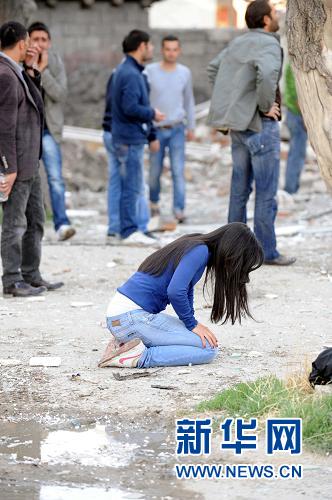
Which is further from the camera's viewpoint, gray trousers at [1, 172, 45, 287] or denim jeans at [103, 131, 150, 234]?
denim jeans at [103, 131, 150, 234]

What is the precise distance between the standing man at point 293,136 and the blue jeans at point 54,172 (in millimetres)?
4049

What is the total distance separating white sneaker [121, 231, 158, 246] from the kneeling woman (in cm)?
444

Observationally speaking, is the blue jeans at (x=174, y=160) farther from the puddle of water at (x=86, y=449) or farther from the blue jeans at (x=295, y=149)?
the puddle of water at (x=86, y=449)

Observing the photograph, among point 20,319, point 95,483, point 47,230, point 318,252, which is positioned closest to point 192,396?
point 95,483

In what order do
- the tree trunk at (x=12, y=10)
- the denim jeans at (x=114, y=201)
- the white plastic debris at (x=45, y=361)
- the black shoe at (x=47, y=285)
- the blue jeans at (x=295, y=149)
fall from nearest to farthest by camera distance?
the white plastic debris at (x=45, y=361) < the black shoe at (x=47, y=285) < the denim jeans at (x=114, y=201) < the tree trunk at (x=12, y=10) < the blue jeans at (x=295, y=149)

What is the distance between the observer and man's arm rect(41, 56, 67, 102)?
11082 mm

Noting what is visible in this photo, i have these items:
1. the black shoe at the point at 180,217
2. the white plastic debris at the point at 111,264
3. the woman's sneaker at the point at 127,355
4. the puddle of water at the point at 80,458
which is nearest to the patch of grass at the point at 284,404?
the puddle of water at the point at 80,458

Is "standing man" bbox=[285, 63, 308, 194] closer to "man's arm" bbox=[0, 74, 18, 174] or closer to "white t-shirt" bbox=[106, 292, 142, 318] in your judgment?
"man's arm" bbox=[0, 74, 18, 174]

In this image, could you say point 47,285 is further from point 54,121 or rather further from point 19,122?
point 54,121

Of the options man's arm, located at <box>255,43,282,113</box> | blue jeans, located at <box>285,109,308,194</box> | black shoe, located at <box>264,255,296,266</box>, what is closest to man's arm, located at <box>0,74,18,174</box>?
man's arm, located at <box>255,43,282,113</box>

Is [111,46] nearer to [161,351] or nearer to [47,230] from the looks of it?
[47,230]

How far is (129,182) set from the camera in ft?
37.0

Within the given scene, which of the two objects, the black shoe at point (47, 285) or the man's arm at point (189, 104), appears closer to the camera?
the black shoe at point (47, 285)

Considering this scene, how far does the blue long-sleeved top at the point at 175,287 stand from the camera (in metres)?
6.36
